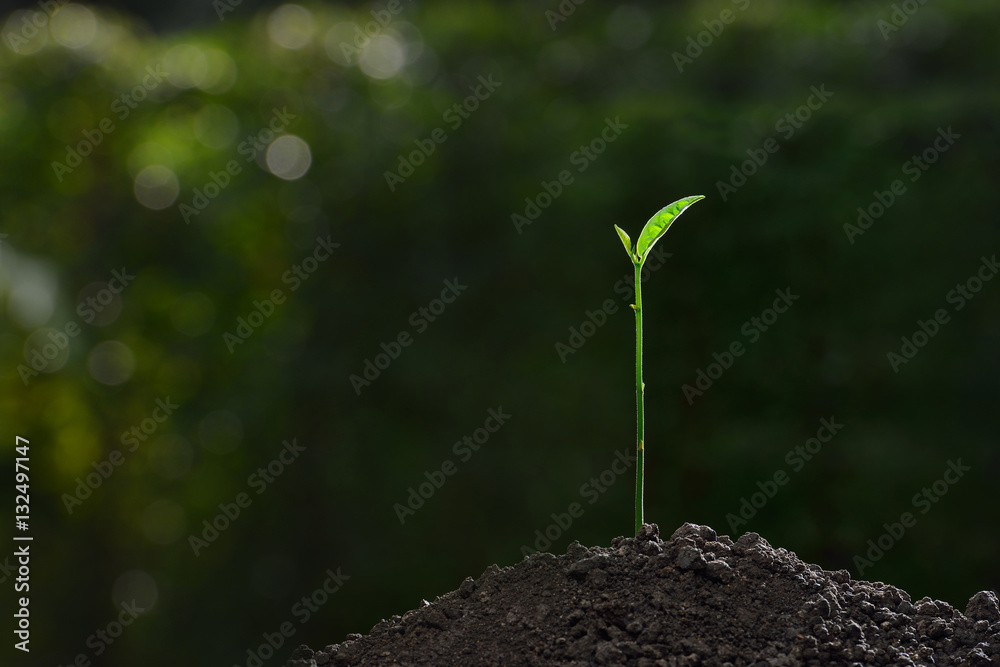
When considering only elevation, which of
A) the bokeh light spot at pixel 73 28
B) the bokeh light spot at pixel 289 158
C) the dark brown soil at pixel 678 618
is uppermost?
the bokeh light spot at pixel 73 28

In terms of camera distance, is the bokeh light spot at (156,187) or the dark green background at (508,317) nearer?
the dark green background at (508,317)

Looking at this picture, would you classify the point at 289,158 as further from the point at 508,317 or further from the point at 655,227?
the point at 655,227

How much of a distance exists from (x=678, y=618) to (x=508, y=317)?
1.53 meters

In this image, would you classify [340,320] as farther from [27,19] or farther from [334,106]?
[27,19]

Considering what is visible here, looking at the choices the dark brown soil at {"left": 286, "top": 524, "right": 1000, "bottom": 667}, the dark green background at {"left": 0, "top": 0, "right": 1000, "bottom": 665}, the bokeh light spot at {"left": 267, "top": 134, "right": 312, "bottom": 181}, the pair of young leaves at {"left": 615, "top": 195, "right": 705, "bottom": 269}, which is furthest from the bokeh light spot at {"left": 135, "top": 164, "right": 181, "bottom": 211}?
the pair of young leaves at {"left": 615, "top": 195, "right": 705, "bottom": 269}

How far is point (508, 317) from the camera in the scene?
2.61 meters

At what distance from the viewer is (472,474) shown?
2529 millimetres

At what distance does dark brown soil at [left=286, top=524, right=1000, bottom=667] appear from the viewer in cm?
110

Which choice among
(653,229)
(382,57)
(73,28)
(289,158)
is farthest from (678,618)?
(73,28)

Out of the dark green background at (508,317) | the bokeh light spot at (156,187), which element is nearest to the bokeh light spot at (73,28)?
the dark green background at (508,317)

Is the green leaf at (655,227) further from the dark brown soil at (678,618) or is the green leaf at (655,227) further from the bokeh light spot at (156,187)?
the bokeh light spot at (156,187)

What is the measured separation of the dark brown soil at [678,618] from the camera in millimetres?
1102

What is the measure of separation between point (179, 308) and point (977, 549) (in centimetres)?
235

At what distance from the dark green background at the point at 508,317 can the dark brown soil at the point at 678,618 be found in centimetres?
116
